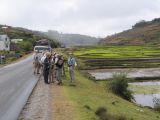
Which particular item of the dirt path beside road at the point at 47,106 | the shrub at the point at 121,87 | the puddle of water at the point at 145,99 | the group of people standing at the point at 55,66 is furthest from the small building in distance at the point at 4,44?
the dirt path beside road at the point at 47,106

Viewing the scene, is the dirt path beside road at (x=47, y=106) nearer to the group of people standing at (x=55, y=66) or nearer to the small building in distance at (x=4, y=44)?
the group of people standing at (x=55, y=66)

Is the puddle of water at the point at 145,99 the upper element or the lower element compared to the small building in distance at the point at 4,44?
lower

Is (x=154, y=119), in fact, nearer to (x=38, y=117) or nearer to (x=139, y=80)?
(x=38, y=117)

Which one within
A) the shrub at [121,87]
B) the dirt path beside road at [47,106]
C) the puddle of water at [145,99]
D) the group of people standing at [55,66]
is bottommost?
the puddle of water at [145,99]

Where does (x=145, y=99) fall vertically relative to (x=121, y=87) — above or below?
below

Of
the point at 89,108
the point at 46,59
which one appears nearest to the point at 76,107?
the point at 89,108

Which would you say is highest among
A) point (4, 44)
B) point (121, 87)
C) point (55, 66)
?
point (55, 66)

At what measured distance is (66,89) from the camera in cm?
2847

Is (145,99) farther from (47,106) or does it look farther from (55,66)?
(47,106)

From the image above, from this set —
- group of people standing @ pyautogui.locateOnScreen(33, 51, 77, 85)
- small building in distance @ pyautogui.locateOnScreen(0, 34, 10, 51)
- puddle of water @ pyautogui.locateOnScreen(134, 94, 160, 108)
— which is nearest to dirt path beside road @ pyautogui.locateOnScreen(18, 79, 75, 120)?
group of people standing @ pyautogui.locateOnScreen(33, 51, 77, 85)

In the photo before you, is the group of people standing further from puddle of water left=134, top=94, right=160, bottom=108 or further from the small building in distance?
the small building in distance

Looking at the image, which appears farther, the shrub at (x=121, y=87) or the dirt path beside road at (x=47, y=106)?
the shrub at (x=121, y=87)

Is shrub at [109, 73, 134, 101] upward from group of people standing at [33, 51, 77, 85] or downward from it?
downward

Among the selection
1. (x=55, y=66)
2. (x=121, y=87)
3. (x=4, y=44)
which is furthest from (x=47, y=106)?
(x=4, y=44)
